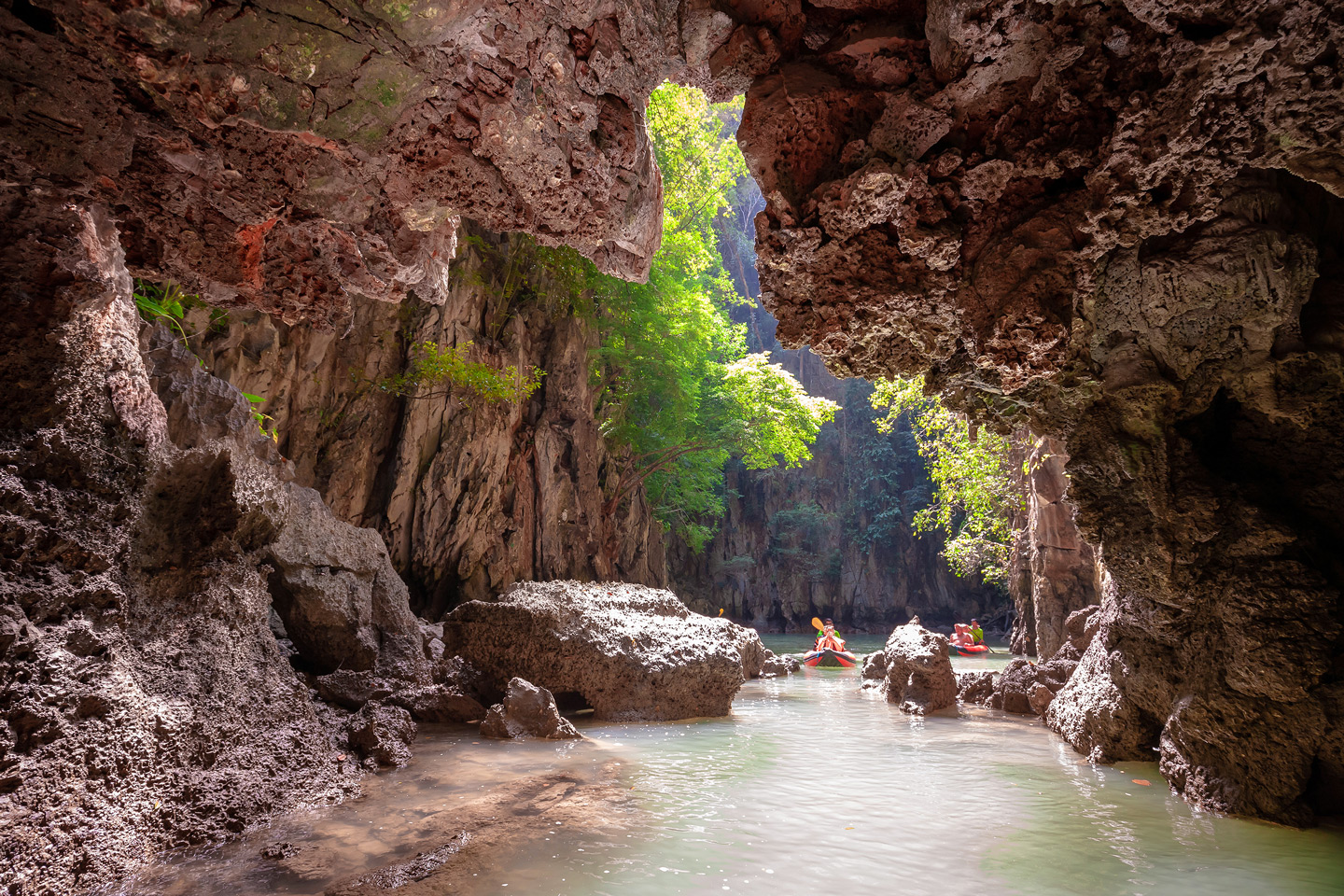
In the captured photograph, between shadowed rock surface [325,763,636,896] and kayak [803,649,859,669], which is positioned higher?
shadowed rock surface [325,763,636,896]

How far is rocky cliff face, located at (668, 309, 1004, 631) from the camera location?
89.4 feet

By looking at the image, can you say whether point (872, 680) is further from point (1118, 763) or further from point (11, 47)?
point (11, 47)

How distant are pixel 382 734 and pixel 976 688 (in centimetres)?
704

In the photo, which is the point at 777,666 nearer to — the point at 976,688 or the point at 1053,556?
the point at 976,688

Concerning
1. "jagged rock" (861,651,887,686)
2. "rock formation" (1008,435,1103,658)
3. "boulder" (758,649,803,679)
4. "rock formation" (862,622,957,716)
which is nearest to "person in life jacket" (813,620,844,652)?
"boulder" (758,649,803,679)

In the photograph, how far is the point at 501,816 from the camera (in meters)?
3.49

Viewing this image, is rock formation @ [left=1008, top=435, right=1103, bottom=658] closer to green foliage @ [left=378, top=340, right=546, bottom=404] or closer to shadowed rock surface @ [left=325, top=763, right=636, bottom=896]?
green foliage @ [left=378, top=340, right=546, bottom=404]

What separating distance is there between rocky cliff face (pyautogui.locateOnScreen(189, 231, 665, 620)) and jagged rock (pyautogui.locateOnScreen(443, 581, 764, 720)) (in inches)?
124

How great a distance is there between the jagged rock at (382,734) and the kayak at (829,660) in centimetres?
972

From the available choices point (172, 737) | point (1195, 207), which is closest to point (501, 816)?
point (172, 737)

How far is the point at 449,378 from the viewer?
9.26 m

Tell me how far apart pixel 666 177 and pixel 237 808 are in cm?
1316

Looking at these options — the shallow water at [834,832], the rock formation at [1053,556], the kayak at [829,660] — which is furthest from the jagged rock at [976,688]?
the kayak at [829,660]

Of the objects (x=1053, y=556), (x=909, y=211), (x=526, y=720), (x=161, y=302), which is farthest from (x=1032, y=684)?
(x=161, y=302)
